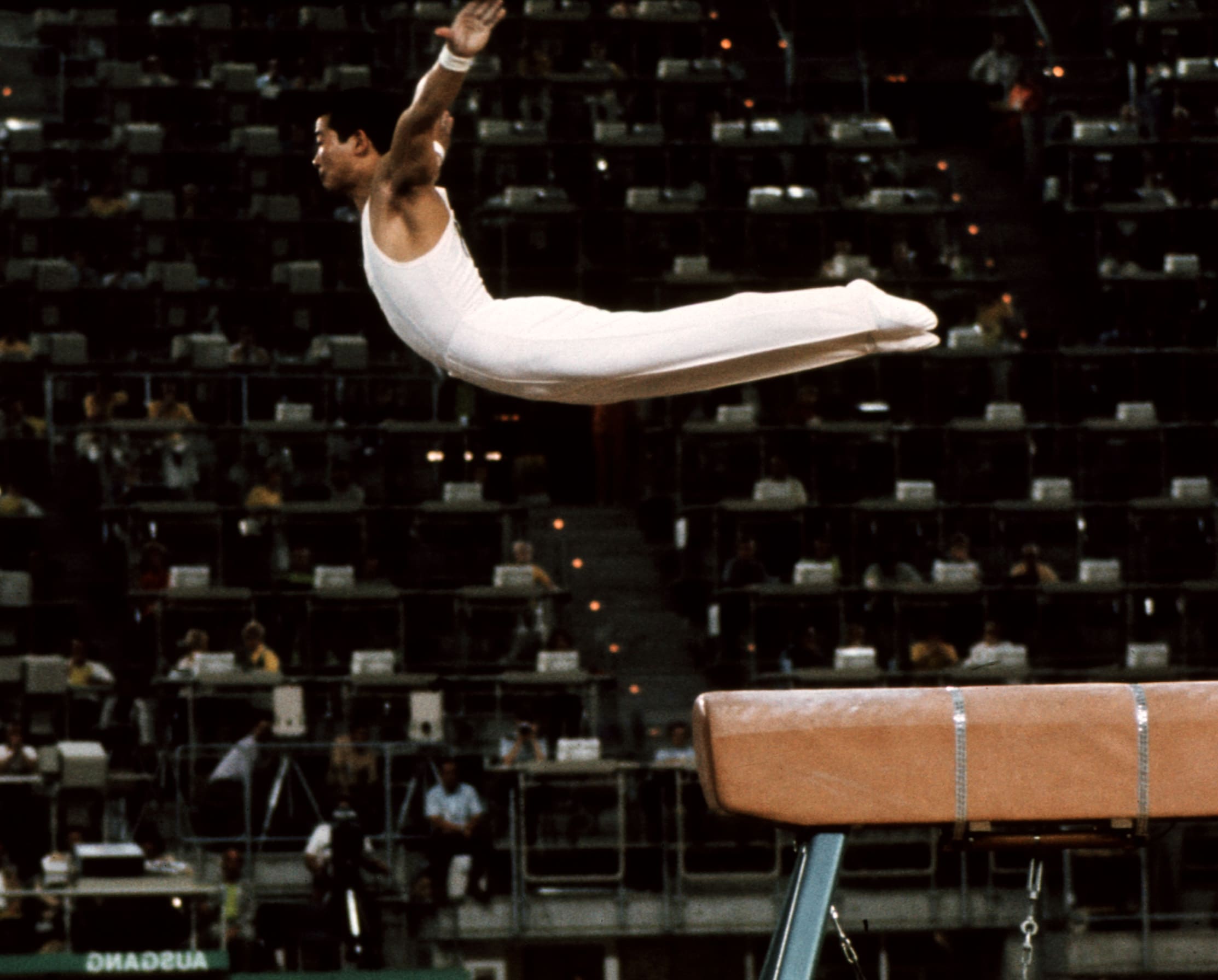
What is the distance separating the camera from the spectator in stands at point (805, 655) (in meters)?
12.4

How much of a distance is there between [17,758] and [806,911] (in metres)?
8.72

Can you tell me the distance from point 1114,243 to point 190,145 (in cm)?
803

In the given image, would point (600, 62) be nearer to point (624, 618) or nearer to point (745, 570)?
point (624, 618)

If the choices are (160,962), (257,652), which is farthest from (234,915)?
(257,652)

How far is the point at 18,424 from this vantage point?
43.7ft

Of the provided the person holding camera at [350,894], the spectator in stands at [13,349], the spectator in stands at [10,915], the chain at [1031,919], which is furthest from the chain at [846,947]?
the spectator in stands at [13,349]

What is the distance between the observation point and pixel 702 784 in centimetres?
360

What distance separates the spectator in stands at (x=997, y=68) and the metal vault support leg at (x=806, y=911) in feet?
51.6

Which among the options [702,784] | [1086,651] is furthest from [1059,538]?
[702,784]

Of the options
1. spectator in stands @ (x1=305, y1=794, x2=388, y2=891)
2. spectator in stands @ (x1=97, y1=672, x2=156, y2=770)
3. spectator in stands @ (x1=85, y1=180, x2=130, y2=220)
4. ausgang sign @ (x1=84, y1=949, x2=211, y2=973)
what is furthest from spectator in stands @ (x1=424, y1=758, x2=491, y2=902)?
spectator in stands @ (x1=85, y1=180, x2=130, y2=220)

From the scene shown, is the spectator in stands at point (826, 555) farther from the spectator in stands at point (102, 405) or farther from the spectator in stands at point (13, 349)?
the spectator in stands at point (13, 349)

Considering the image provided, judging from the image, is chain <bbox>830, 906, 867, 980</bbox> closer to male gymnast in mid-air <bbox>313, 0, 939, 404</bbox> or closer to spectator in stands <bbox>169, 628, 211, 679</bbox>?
male gymnast in mid-air <bbox>313, 0, 939, 404</bbox>

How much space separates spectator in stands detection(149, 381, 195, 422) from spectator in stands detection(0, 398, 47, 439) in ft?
2.74

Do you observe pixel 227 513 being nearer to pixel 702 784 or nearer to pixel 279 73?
pixel 279 73
